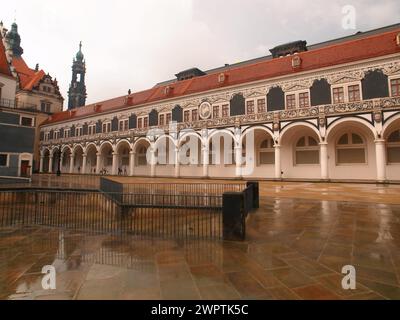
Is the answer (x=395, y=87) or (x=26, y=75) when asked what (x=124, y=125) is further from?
(x=26, y=75)

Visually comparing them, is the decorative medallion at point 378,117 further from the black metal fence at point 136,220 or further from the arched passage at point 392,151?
the black metal fence at point 136,220

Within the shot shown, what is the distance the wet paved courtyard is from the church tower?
226ft

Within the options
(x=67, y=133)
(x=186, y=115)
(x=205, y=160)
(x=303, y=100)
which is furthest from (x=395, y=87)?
(x=67, y=133)

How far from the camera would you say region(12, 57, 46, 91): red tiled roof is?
5181 centimetres

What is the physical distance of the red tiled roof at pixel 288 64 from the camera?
2175cm

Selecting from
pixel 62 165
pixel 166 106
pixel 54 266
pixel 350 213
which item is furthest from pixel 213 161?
pixel 62 165

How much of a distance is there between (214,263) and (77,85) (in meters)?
75.7

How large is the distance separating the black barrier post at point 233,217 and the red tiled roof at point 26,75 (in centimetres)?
6163

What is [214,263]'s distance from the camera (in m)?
3.94

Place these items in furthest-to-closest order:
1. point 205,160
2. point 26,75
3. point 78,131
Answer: point 26,75
point 78,131
point 205,160

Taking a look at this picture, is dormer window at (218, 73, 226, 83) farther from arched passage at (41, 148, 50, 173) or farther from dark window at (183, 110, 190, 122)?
arched passage at (41, 148, 50, 173)

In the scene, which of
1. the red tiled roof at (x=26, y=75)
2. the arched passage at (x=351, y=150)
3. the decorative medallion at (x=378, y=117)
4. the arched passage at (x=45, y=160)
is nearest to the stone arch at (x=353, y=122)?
the arched passage at (x=351, y=150)

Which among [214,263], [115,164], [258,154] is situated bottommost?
[214,263]
